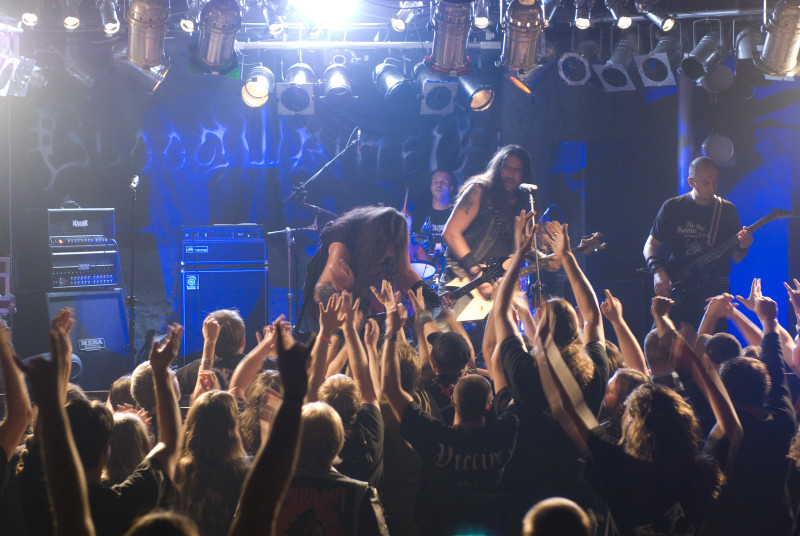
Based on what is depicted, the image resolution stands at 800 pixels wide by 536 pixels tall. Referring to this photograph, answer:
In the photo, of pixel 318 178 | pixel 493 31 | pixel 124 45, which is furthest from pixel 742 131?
pixel 124 45

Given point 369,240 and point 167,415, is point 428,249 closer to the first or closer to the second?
point 369,240

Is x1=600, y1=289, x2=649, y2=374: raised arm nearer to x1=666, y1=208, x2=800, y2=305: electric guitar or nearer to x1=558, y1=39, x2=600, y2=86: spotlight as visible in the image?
x1=666, y1=208, x2=800, y2=305: electric guitar

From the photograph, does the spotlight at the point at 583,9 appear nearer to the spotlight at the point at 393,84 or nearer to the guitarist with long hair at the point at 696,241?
the guitarist with long hair at the point at 696,241

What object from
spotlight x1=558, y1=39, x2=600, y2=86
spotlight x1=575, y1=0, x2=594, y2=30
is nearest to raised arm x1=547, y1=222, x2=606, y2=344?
spotlight x1=575, y1=0, x2=594, y2=30

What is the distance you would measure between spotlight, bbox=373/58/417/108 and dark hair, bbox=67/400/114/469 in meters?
5.85

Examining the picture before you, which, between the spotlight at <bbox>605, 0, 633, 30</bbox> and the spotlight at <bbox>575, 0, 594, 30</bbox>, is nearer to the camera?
the spotlight at <bbox>605, 0, 633, 30</bbox>

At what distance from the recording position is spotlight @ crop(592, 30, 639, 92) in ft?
22.4

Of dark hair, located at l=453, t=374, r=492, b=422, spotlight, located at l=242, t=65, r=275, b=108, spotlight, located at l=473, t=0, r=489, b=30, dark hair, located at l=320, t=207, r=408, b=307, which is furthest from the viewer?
spotlight, located at l=242, t=65, r=275, b=108

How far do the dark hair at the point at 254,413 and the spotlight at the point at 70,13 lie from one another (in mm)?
4370

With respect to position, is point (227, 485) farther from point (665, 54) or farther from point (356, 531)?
point (665, 54)

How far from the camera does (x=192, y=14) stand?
669cm

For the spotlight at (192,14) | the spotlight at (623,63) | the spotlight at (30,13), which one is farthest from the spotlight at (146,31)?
the spotlight at (623,63)

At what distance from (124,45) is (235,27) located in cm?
114

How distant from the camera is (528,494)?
9.10 feet
